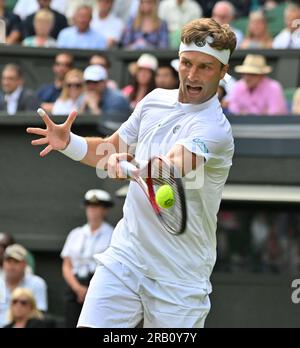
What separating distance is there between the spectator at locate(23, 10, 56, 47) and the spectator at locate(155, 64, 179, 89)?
1.96 m

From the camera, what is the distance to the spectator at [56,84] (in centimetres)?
1184

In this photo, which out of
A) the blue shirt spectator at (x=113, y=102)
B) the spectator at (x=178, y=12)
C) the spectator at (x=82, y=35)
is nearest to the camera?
the blue shirt spectator at (x=113, y=102)

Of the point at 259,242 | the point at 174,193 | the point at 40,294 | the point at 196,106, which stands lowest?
the point at 40,294

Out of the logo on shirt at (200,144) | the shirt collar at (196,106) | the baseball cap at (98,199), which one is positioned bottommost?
the baseball cap at (98,199)

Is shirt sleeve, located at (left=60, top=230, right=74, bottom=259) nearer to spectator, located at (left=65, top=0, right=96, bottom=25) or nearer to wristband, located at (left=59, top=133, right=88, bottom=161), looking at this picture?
spectator, located at (left=65, top=0, right=96, bottom=25)

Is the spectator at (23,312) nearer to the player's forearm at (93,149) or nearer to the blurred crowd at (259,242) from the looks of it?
the blurred crowd at (259,242)

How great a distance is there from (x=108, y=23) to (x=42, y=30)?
757 mm

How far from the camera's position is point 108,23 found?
13.1 m

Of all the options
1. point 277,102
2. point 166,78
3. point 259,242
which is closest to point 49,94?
point 166,78

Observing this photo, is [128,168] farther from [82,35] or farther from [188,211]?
[82,35]

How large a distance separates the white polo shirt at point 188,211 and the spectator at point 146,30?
6530 mm

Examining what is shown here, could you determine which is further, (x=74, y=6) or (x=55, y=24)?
(x=74, y=6)

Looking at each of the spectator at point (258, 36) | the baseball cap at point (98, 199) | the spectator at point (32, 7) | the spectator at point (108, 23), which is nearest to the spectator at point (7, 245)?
the baseball cap at point (98, 199)
